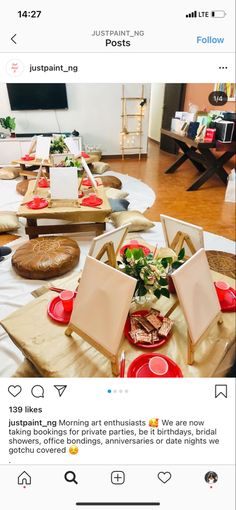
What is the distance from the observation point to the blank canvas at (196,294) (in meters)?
0.60

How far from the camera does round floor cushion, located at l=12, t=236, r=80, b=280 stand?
1277mm

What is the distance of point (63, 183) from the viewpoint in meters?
1.52

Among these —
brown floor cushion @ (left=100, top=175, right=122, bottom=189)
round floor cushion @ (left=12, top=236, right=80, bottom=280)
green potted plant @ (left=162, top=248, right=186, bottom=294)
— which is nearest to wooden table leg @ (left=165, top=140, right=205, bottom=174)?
brown floor cushion @ (left=100, top=175, right=122, bottom=189)

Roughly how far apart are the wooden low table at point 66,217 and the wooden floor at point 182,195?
0.16m

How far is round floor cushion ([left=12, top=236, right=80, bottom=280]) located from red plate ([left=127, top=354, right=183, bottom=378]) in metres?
0.77

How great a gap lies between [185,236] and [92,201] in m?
0.91

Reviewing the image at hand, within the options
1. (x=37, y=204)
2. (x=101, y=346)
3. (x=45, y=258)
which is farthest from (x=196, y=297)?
(x=37, y=204)
